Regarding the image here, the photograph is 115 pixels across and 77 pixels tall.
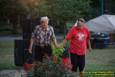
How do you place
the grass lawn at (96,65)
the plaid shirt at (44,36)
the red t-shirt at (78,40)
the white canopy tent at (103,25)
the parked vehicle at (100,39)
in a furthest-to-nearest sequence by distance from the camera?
the white canopy tent at (103,25)
the parked vehicle at (100,39)
the grass lawn at (96,65)
the red t-shirt at (78,40)
the plaid shirt at (44,36)

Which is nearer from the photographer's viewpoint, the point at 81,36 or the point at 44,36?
A: the point at 44,36

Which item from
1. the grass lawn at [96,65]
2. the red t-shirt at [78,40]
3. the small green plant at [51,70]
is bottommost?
the grass lawn at [96,65]

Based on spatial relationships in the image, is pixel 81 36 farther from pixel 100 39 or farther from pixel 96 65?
pixel 100 39

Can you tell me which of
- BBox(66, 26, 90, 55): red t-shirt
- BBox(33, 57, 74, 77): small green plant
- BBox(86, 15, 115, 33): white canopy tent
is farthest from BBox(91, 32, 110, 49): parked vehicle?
BBox(33, 57, 74, 77): small green plant

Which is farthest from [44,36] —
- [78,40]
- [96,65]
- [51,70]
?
[96,65]

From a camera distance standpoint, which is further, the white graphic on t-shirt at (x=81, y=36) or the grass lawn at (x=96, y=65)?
the grass lawn at (x=96, y=65)

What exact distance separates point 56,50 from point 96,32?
60.0 feet

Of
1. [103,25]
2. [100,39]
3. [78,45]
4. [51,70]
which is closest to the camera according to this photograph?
[51,70]

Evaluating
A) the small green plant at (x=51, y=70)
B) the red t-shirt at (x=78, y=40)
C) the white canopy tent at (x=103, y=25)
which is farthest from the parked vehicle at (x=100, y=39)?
the small green plant at (x=51, y=70)

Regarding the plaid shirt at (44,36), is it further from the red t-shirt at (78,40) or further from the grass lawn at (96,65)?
the grass lawn at (96,65)

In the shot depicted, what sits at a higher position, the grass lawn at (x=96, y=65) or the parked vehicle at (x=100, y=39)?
the parked vehicle at (x=100, y=39)

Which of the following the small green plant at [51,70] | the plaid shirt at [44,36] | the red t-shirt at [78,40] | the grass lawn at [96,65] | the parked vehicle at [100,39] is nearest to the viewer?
the small green plant at [51,70]

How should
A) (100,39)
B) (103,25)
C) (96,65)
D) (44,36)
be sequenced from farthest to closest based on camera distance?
(103,25)
(100,39)
(96,65)
(44,36)

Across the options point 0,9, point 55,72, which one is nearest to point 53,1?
point 0,9
